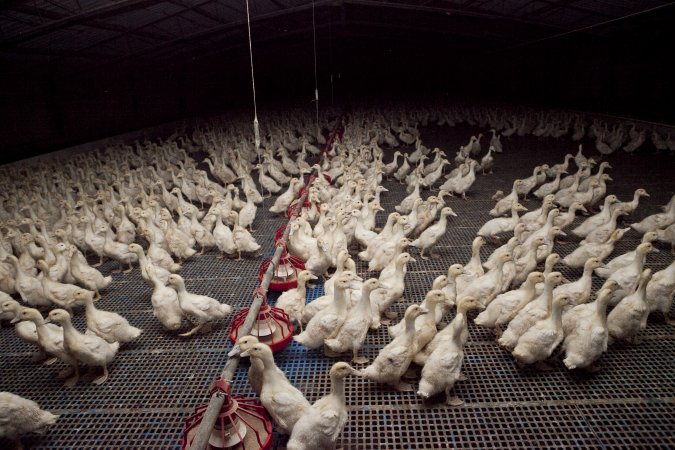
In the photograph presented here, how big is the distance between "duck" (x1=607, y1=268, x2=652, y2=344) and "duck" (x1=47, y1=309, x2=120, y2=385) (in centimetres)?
491

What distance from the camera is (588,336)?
142 inches

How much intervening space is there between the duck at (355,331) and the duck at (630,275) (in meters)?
2.74

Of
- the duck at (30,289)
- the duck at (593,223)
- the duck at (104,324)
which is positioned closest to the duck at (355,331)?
the duck at (104,324)

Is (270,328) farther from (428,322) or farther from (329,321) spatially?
(428,322)

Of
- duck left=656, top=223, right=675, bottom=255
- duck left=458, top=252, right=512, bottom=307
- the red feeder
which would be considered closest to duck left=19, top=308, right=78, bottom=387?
the red feeder

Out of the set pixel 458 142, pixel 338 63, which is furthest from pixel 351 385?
pixel 338 63

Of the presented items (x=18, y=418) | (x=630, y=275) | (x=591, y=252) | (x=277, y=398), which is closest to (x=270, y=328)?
(x=277, y=398)

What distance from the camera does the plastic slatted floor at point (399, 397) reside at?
3.15 meters

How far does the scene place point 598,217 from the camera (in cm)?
641

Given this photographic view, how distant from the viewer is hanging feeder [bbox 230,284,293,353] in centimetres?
Answer: 399

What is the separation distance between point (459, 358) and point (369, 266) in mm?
2389

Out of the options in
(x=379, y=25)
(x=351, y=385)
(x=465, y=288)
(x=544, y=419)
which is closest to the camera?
(x=544, y=419)

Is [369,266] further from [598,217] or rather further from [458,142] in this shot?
[458,142]

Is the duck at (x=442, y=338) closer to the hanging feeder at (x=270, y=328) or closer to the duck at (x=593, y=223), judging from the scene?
the hanging feeder at (x=270, y=328)
